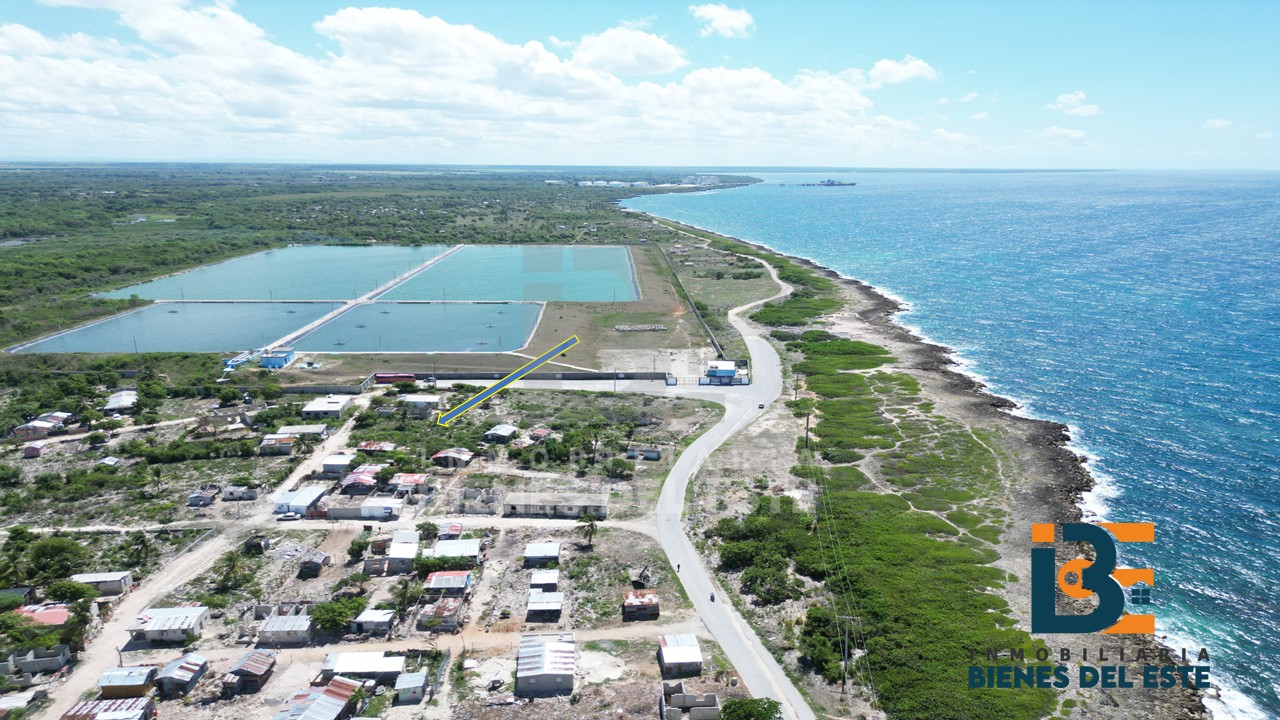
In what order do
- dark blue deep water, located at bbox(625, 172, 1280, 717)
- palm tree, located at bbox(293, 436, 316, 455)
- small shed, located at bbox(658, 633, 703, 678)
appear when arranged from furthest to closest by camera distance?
palm tree, located at bbox(293, 436, 316, 455) → dark blue deep water, located at bbox(625, 172, 1280, 717) → small shed, located at bbox(658, 633, 703, 678)

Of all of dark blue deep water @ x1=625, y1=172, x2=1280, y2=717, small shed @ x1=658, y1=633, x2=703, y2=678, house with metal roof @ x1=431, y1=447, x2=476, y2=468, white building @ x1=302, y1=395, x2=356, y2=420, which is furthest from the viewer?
white building @ x1=302, y1=395, x2=356, y2=420

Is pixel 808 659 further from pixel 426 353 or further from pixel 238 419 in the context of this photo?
pixel 426 353

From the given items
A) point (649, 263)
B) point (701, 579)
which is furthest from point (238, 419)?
point (649, 263)

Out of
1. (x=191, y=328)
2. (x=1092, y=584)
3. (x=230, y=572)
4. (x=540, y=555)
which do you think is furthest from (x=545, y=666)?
(x=191, y=328)

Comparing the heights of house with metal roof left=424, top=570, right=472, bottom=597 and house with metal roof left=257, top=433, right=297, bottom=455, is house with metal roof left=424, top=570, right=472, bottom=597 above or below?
below

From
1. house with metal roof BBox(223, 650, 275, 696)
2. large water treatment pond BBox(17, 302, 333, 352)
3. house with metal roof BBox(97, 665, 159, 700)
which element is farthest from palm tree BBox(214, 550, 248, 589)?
large water treatment pond BBox(17, 302, 333, 352)

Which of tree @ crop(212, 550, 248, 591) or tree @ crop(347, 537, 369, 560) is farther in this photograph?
tree @ crop(347, 537, 369, 560)

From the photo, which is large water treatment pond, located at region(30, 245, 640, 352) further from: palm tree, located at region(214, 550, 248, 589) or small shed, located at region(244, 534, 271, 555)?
palm tree, located at region(214, 550, 248, 589)
